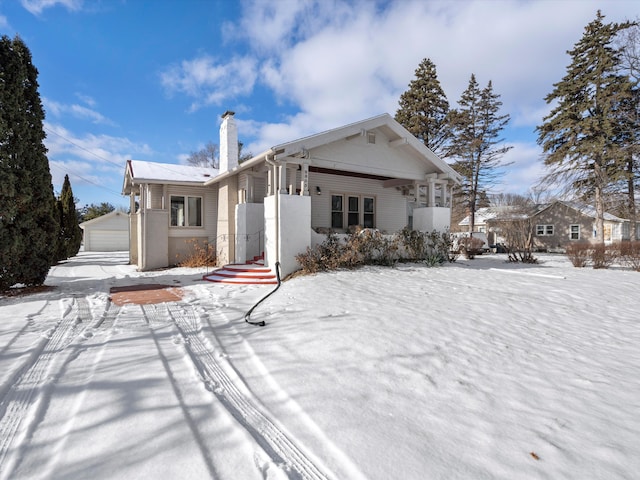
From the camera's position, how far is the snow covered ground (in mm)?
2012

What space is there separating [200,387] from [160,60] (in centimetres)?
1460

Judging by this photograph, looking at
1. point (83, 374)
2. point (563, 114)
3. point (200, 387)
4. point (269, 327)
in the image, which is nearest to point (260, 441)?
point (200, 387)

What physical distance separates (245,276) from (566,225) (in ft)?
105

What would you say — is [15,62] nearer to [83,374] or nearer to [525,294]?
[83,374]

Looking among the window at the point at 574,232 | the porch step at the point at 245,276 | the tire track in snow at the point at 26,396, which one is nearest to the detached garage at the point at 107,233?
the porch step at the point at 245,276

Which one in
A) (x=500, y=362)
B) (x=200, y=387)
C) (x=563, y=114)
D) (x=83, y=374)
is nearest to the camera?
(x=200, y=387)

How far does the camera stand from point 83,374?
123 inches

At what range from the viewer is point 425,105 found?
23.9 meters

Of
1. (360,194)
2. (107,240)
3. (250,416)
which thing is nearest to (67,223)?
(107,240)

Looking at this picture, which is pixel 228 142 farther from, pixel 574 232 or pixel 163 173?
pixel 574 232

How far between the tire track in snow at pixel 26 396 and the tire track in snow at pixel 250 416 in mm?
1308

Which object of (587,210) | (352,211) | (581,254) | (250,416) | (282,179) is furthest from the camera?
(587,210)

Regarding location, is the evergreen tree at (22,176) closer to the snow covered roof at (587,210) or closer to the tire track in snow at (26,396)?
the tire track in snow at (26,396)

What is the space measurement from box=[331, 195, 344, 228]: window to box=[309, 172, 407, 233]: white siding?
0.65 ft
